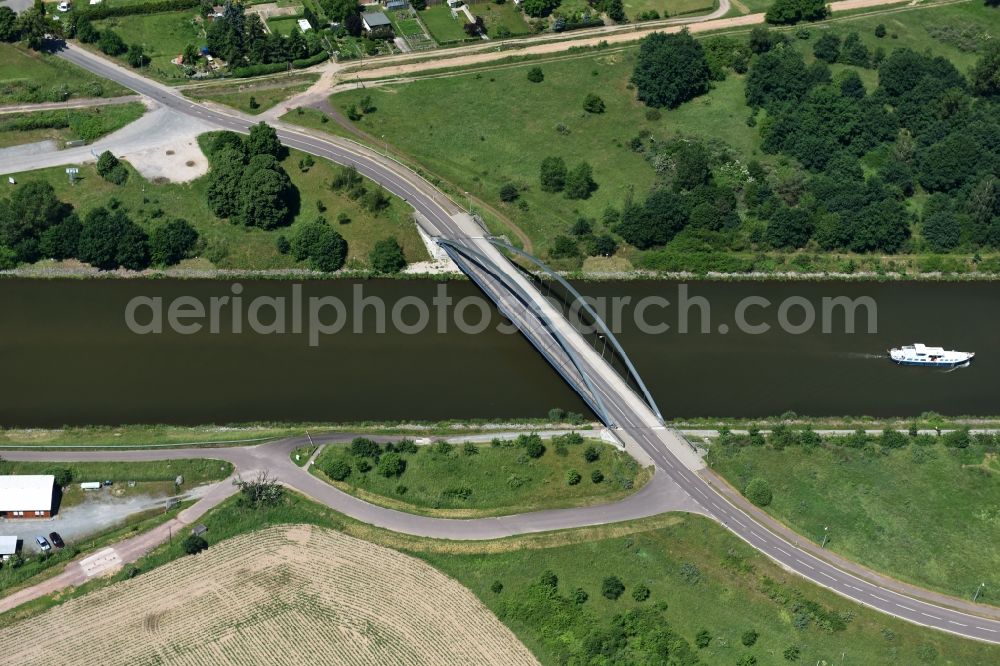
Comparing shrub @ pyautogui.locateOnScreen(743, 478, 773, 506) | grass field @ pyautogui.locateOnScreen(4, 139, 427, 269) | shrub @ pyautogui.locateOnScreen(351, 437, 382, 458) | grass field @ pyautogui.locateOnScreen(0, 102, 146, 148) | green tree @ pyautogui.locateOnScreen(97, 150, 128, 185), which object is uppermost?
grass field @ pyautogui.locateOnScreen(0, 102, 146, 148)

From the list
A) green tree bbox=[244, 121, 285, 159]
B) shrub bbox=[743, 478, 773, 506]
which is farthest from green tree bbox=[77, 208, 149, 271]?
shrub bbox=[743, 478, 773, 506]

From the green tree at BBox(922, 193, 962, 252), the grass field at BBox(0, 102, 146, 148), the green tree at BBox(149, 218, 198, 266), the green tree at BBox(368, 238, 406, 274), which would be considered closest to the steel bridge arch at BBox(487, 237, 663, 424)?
the green tree at BBox(368, 238, 406, 274)

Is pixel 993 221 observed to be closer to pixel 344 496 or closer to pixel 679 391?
pixel 679 391

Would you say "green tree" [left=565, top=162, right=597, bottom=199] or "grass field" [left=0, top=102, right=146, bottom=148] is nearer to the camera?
"green tree" [left=565, top=162, right=597, bottom=199]

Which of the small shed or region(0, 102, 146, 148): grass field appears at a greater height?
region(0, 102, 146, 148): grass field

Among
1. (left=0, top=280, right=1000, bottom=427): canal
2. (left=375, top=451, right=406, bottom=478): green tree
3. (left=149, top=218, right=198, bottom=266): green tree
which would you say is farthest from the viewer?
(left=149, top=218, right=198, bottom=266): green tree

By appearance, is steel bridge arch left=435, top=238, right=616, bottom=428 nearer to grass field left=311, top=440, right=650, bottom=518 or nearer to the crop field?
grass field left=311, top=440, right=650, bottom=518

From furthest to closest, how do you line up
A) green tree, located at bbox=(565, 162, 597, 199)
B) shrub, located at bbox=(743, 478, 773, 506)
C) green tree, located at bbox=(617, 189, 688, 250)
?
green tree, located at bbox=(565, 162, 597, 199) < green tree, located at bbox=(617, 189, 688, 250) < shrub, located at bbox=(743, 478, 773, 506)
